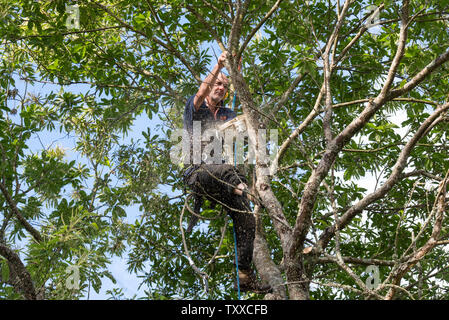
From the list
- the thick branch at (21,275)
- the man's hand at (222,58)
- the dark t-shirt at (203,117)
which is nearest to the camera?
the thick branch at (21,275)

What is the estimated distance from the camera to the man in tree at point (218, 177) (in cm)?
448

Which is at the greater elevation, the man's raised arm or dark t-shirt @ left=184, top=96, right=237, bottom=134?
the man's raised arm

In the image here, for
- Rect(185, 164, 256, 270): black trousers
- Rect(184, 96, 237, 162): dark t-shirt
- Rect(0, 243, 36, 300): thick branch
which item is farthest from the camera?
Rect(184, 96, 237, 162): dark t-shirt

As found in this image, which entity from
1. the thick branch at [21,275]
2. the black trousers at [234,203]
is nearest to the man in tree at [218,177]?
the black trousers at [234,203]

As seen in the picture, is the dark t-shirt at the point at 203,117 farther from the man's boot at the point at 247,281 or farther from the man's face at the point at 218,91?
the man's boot at the point at 247,281

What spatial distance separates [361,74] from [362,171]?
4.09 ft

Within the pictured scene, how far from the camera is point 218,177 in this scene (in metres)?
4.48

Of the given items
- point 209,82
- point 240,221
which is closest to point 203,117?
point 209,82

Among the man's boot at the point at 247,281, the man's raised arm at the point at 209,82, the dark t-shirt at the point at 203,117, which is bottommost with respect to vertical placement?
the man's boot at the point at 247,281

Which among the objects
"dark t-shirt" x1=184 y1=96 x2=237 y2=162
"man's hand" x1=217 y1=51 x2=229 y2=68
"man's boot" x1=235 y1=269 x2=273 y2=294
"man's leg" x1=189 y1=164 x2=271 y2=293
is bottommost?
"man's boot" x1=235 y1=269 x2=273 y2=294

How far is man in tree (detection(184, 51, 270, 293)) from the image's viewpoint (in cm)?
448

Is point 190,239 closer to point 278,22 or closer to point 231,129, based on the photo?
point 231,129

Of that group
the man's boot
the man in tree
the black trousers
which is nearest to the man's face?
the man in tree

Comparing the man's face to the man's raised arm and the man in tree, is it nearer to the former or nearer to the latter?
the man in tree
